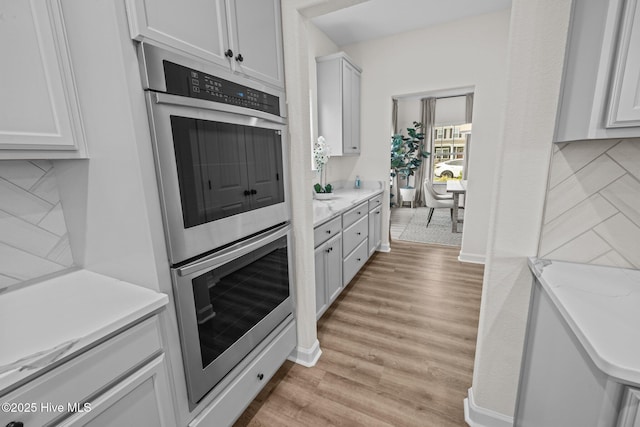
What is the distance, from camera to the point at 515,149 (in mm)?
1111

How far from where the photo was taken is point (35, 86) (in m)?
0.88

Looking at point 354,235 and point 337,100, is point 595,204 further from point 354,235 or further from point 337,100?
point 337,100

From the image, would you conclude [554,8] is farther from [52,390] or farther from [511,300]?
[52,390]

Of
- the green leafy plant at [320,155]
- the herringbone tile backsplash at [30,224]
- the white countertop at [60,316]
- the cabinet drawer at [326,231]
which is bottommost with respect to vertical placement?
the cabinet drawer at [326,231]

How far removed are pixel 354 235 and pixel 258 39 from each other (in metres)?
1.96

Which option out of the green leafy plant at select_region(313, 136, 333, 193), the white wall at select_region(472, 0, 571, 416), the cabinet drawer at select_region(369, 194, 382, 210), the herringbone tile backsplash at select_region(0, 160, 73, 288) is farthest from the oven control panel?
the cabinet drawer at select_region(369, 194, 382, 210)

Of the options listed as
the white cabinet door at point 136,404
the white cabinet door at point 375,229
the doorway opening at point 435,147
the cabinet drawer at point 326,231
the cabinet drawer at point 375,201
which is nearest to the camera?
the white cabinet door at point 136,404

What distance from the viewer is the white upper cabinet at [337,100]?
10.3ft

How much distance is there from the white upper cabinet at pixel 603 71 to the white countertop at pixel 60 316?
156 cm

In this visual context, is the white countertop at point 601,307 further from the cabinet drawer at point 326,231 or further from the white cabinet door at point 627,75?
the cabinet drawer at point 326,231

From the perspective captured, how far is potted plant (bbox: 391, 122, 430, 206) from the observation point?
5.74 m

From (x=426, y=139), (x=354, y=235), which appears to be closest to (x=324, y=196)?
(x=354, y=235)

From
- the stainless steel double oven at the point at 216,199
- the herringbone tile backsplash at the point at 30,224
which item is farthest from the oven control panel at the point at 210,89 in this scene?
the herringbone tile backsplash at the point at 30,224

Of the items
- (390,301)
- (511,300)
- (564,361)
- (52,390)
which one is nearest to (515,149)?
(511,300)
